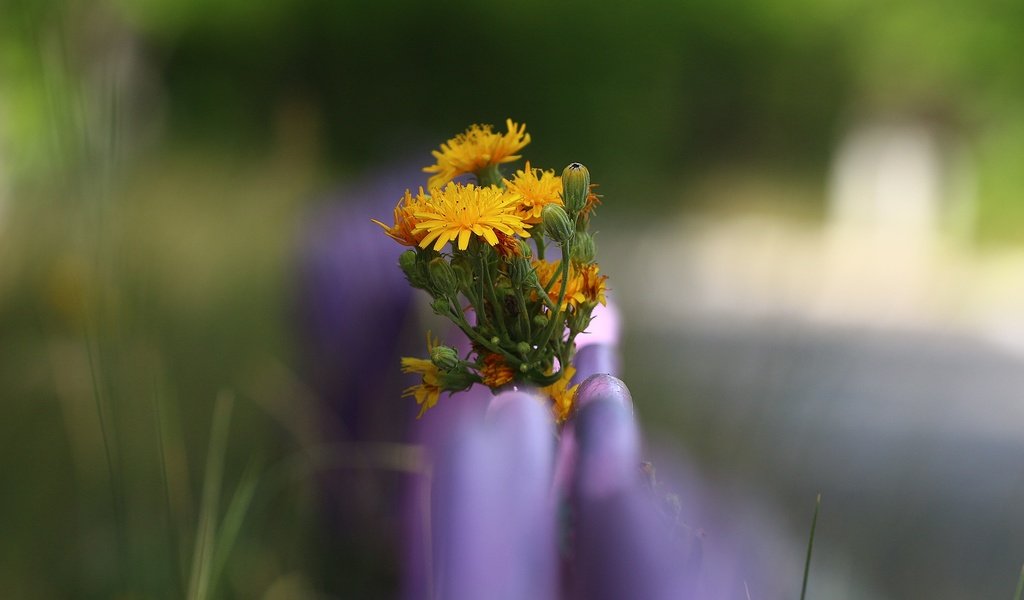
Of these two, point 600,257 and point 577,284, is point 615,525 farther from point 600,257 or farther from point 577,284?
point 600,257

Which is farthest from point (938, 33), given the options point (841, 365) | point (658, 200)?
point (841, 365)

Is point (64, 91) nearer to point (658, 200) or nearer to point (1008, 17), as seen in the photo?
point (658, 200)

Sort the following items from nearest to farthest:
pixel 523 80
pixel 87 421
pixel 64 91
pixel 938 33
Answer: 1. pixel 64 91
2. pixel 87 421
3. pixel 523 80
4. pixel 938 33

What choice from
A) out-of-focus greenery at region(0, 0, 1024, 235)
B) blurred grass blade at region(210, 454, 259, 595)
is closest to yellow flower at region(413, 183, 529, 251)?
blurred grass blade at region(210, 454, 259, 595)

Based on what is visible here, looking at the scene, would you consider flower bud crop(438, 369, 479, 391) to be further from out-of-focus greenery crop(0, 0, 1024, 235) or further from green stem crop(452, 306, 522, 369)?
out-of-focus greenery crop(0, 0, 1024, 235)

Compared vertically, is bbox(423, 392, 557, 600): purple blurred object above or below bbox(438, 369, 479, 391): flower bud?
below

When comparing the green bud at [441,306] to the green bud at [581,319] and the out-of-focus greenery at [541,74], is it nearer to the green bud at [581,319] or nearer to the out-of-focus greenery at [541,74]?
the green bud at [581,319]

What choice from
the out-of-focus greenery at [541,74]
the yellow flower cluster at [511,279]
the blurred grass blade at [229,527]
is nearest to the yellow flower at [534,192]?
the yellow flower cluster at [511,279]
